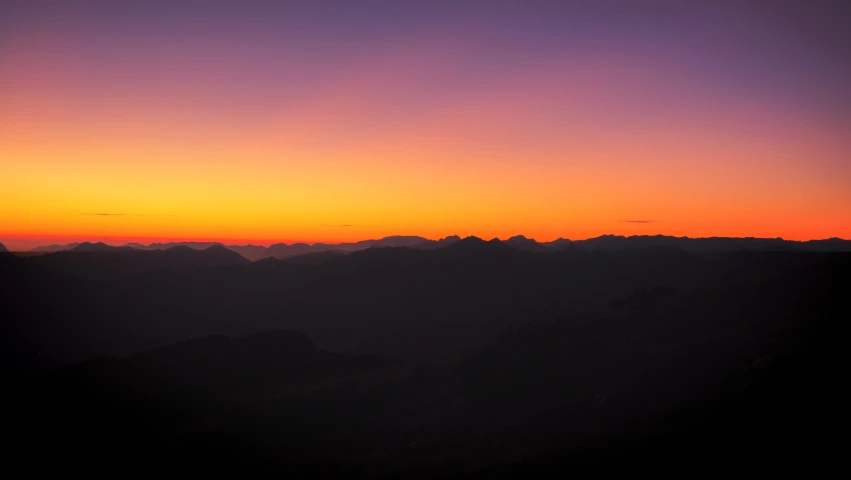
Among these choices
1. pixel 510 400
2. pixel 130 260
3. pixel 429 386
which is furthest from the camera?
pixel 130 260

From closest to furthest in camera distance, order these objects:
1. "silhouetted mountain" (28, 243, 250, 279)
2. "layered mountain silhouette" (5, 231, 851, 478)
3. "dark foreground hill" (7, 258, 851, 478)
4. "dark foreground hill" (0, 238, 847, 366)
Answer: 1. "dark foreground hill" (7, 258, 851, 478)
2. "layered mountain silhouette" (5, 231, 851, 478)
3. "dark foreground hill" (0, 238, 847, 366)
4. "silhouetted mountain" (28, 243, 250, 279)

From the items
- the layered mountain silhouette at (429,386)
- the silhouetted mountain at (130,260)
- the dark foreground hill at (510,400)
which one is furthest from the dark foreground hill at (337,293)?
the dark foreground hill at (510,400)

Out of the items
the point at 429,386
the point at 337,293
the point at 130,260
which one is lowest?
the point at 429,386

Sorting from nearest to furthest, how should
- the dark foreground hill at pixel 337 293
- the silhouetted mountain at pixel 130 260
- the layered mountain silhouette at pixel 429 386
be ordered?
the layered mountain silhouette at pixel 429 386 → the dark foreground hill at pixel 337 293 → the silhouetted mountain at pixel 130 260

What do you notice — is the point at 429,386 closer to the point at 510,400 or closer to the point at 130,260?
the point at 510,400

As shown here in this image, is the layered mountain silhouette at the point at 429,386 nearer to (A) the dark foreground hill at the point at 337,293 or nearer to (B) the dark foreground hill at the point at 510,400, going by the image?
(B) the dark foreground hill at the point at 510,400

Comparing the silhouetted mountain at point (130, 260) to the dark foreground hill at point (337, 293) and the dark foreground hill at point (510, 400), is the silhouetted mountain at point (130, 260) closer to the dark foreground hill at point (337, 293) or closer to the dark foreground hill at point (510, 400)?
the dark foreground hill at point (337, 293)

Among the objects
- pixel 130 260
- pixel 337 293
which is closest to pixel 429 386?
pixel 337 293

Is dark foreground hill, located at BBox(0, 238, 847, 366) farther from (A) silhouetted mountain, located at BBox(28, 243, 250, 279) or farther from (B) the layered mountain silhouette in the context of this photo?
(B) the layered mountain silhouette

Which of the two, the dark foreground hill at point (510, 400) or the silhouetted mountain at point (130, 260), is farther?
the silhouetted mountain at point (130, 260)

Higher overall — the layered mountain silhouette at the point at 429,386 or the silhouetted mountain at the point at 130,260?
the silhouetted mountain at the point at 130,260

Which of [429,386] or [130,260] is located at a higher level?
[130,260]

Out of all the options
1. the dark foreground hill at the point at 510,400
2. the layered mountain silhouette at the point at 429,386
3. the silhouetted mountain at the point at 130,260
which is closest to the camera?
the dark foreground hill at the point at 510,400

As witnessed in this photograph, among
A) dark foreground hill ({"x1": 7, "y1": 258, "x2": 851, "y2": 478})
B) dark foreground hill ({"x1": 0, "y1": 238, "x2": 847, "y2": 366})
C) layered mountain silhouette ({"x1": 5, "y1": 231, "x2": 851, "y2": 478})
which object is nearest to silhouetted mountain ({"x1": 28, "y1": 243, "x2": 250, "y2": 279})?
dark foreground hill ({"x1": 0, "y1": 238, "x2": 847, "y2": 366})
